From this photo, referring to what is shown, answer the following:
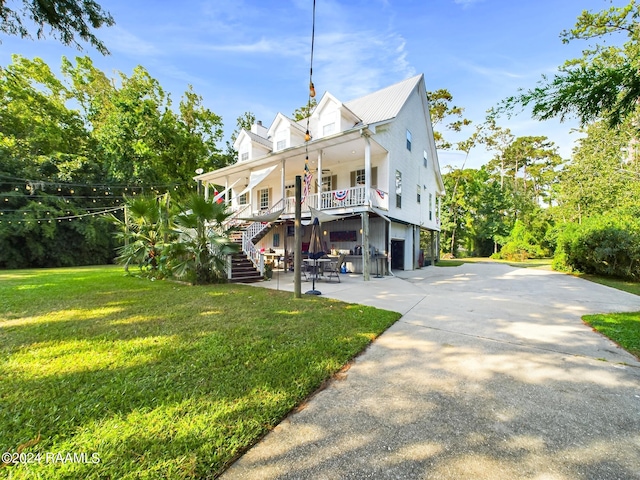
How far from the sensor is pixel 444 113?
24.4 m

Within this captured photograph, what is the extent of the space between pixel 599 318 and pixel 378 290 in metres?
4.70

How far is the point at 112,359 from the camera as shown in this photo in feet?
10.5

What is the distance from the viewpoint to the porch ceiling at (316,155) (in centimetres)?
1138

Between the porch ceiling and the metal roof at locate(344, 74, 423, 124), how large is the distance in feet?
6.94

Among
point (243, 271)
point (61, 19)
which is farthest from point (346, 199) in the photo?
point (61, 19)

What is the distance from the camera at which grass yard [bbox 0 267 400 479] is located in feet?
5.88

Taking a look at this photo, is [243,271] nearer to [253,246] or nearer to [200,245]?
[253,246]

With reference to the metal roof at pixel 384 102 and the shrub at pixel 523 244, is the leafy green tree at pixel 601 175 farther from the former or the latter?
the metal roof at pixel 384 102

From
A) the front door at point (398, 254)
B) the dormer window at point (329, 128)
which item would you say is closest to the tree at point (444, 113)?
the front door at point (398, 254)

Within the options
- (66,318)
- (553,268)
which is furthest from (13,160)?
(553,268)

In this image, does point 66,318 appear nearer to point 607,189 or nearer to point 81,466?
point 81,466

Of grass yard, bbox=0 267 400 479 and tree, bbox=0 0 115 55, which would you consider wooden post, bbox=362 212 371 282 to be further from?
tree, bbox=0 0 115 55

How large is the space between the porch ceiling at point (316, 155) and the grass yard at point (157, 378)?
26.1 ft

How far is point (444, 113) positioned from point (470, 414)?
1080 inches
